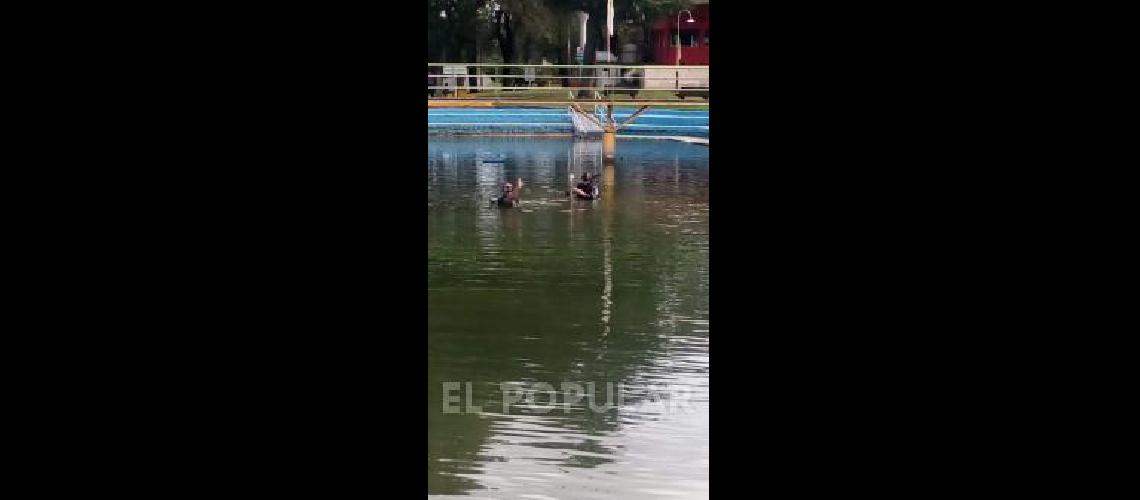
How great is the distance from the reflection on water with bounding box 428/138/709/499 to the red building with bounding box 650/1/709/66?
8.98 metres

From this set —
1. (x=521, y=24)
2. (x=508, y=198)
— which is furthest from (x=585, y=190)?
(x=521, y=24)

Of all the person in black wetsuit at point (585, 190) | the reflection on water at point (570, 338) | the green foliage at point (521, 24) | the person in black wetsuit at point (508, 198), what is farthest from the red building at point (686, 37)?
the person in black wetsuit at point (508, 198)

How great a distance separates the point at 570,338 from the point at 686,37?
17552mm

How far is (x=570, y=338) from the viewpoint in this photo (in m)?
7.46

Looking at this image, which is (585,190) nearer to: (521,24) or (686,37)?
(521,24)

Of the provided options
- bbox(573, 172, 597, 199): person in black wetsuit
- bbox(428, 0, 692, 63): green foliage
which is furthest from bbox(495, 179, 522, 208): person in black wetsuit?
bbox(428, 0, 692, 63): green foliage

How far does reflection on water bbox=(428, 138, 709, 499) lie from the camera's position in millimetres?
4965

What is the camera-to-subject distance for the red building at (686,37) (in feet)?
79.4
